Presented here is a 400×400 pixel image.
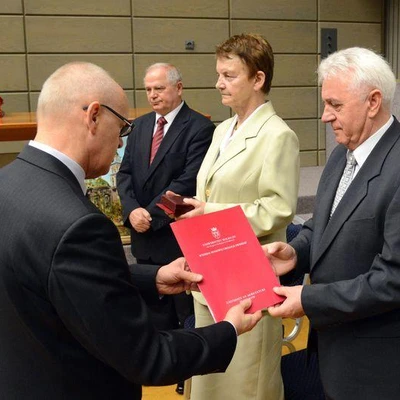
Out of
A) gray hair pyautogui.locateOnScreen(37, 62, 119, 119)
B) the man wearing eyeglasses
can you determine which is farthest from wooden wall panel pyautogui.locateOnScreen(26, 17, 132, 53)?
gray hair pyautogui.locateOnScreen(37, 62, 119, 119)

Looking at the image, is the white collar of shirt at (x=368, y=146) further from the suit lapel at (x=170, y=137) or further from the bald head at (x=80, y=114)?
the suit lapel at (x=170, y=137)

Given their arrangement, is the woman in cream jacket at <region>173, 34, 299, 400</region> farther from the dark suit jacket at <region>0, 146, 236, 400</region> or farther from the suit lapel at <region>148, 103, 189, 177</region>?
the dark suit jacket at <region>0, 146, 236, 400</region>

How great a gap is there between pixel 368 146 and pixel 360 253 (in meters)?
0.30

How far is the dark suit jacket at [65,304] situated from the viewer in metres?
1.21

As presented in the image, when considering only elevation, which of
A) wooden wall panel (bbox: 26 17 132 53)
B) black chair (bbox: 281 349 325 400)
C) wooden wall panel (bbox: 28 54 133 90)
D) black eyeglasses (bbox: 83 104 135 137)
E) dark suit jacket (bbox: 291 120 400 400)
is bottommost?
black chair (bbox: 281 349 325 400)

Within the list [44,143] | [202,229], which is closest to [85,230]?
[44,143]

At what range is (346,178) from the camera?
186 centimetres

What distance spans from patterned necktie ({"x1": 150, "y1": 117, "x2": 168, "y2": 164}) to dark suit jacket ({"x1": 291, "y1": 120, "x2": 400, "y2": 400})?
69.1 inches

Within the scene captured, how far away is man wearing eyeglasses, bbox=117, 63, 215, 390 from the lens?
3.33m

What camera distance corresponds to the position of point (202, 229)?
1779mm

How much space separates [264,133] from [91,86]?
3.80ft

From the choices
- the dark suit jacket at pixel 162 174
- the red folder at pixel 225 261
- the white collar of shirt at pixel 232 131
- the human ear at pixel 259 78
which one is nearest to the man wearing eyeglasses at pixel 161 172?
the dark suit jacket at pixel 162 174

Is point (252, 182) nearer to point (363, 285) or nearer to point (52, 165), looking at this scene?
point (363, 285)

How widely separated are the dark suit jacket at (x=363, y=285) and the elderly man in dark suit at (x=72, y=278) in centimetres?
43
